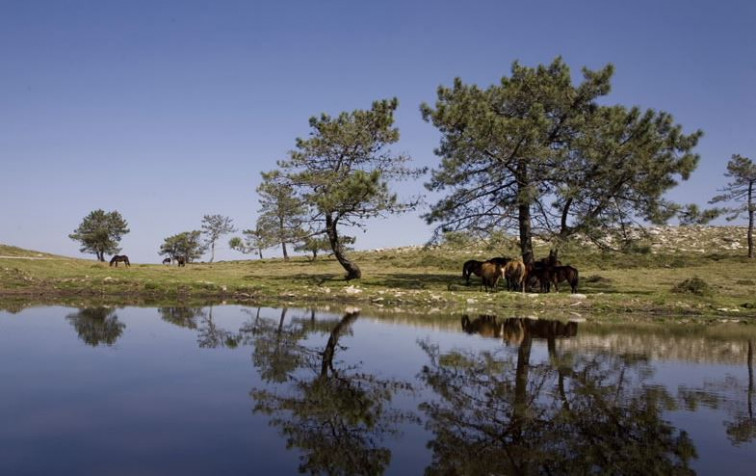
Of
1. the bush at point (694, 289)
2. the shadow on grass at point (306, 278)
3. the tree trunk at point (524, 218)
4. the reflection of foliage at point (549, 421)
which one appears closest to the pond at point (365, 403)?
the reflection of foliage at point (549, 421)

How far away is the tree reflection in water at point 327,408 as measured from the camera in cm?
568

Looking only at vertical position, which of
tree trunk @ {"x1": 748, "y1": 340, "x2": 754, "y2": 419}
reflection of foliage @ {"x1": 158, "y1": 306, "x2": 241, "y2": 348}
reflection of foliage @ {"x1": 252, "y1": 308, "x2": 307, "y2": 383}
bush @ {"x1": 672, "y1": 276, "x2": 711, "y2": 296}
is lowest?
tree trunk @ {"x1": 748, "y1": 340, "x2": 754, "y2": 419}

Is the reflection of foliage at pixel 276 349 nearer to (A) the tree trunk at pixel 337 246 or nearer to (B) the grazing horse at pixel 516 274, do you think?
(B) the grazing horse at pixel 516 274

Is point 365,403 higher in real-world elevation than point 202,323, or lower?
lower

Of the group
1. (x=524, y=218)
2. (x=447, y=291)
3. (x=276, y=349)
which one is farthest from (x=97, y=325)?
(x=524, y=218)

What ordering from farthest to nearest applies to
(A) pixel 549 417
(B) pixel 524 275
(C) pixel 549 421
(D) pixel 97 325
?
→ (B) pixel 524 275, (D) pixel 97 325, (A) pixel 549 417, (C) pixel 549 421

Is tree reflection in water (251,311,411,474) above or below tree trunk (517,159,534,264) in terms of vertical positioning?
below

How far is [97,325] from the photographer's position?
573 inches

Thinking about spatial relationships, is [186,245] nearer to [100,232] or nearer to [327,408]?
[100,232]

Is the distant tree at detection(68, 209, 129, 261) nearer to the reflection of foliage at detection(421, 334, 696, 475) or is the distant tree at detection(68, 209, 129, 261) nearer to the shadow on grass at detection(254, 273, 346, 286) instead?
the shadow on grass at detection(254, 273, 346, 286)

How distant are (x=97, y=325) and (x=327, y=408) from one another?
32.5 feet

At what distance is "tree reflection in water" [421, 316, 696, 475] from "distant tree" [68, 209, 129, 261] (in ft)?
251

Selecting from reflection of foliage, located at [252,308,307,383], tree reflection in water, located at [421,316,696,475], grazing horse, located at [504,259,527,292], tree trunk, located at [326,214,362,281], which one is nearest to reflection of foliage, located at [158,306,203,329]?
reflection of foliage, located at [252,308,307,383]

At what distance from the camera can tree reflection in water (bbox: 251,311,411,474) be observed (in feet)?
18.6
